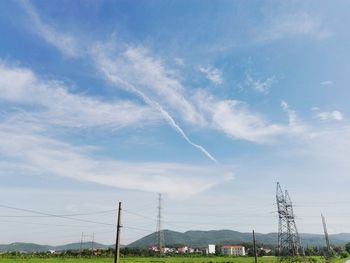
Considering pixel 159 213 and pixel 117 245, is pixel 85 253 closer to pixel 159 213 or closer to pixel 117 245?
pixel 159 213

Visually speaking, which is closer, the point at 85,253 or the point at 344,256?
the point at 344,256

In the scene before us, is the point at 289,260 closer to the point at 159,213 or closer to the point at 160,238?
the point at 160,238

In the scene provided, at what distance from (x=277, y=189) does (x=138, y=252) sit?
124m

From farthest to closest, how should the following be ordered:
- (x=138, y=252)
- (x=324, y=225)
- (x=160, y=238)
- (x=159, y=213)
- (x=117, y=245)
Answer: (x=138, y=252) → (x=159, y=213) → (x=160, y=238) → (x=324, y=225) → (x=117, y=245)

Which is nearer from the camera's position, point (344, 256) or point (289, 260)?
point (289, 260)

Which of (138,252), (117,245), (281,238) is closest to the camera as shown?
(117,245)

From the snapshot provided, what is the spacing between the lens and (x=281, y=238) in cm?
7556

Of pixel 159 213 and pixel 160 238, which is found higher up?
pixel 159 213

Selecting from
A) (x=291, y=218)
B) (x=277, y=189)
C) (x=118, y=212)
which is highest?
(x=277, y=189)

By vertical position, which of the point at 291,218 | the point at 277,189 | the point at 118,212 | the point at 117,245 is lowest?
the point at 117,245

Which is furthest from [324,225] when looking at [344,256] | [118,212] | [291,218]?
Result: [118,212]

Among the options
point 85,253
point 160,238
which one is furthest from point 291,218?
point 85,253

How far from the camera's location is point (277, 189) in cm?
7844

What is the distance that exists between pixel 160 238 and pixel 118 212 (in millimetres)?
99358
